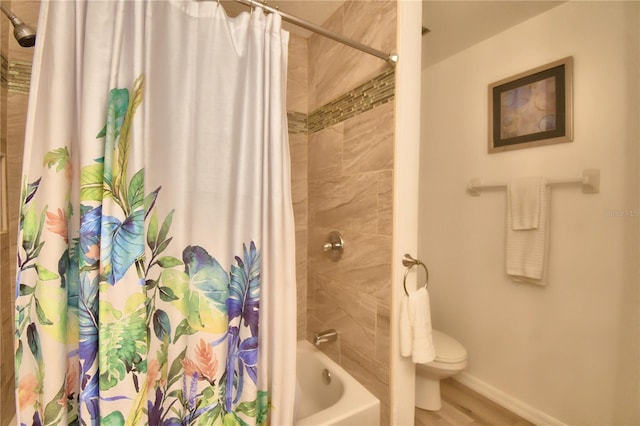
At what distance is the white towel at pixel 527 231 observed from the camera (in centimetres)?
170

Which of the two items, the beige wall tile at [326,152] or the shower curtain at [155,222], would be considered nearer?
the shower curtain at [155,222]

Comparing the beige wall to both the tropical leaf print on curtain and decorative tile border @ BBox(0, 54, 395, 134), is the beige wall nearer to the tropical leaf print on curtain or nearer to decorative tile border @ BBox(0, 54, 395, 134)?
decorative tile border @ BBox(0, 54, 395, 134)

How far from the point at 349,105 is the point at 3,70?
1.38 meters

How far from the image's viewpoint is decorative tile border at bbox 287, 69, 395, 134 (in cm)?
124

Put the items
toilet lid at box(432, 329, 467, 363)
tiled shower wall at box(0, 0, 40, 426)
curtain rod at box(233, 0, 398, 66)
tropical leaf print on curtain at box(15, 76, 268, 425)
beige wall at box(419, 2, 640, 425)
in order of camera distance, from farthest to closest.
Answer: toilet lid at box(432, 329, 467, 363)
beige wall at box(419, 2, 640, 425)
tiled shower wall at box(0, 0, 40, 426)
curtain rod at box(233, 0, 398, 66)
tropical leaf print on curtain at box(15, 76, 268, 425)

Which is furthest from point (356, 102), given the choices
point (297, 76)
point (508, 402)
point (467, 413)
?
point (508, 402)

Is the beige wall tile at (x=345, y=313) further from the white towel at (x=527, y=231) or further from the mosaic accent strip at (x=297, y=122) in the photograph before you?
the white towel at (x=527, y=231)

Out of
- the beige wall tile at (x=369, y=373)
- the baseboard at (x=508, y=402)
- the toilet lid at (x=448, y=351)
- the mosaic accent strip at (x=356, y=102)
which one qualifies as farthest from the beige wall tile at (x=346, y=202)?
the baseboard at (x=508, y=402)

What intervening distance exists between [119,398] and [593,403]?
221cm

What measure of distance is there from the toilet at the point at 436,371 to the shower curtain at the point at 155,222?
1.22 meters

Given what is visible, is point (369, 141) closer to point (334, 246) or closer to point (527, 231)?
point (334, 246)

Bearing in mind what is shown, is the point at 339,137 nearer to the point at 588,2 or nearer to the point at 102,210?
the point at 102,210

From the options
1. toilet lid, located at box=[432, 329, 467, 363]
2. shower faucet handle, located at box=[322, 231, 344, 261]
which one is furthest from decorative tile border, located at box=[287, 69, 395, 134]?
toilet lid, located at box=[432, 329, 467, 363]

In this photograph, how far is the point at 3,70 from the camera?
1.07 metres
